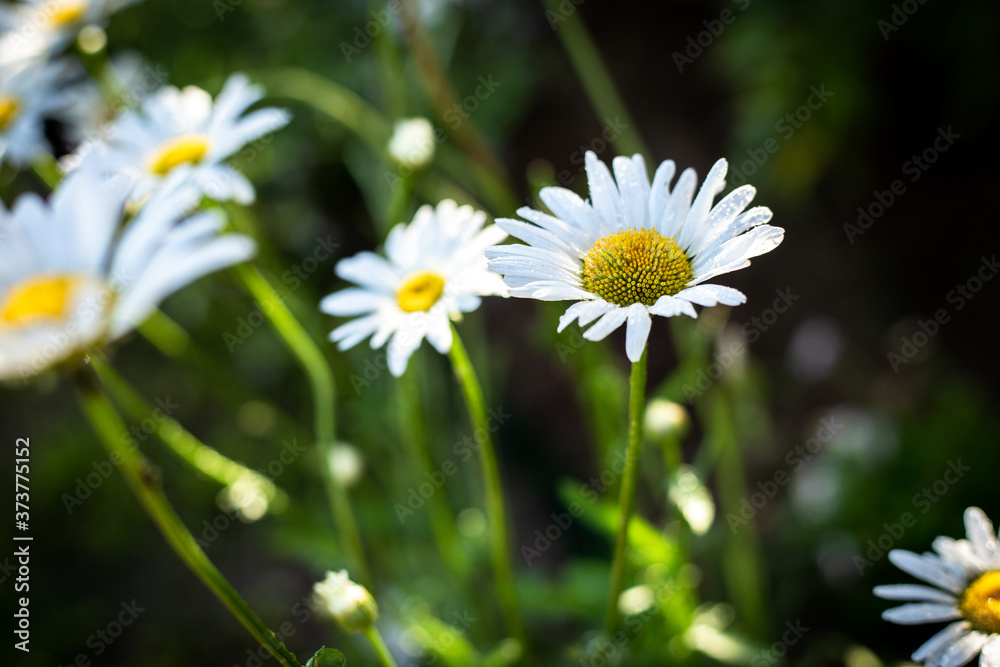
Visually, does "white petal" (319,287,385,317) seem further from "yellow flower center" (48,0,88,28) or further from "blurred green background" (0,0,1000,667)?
"yellow flower center" (48,0,88,28)

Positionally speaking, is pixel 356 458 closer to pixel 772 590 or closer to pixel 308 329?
pixel 308 329

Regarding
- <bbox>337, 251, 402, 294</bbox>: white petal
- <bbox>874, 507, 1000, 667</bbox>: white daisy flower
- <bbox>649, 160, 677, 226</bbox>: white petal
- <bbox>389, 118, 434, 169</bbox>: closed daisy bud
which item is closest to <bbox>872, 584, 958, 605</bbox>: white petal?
<bbox>874, 507, 1000, 667</bbox>: white daisy flower

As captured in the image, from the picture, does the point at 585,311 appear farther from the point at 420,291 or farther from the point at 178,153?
the point at 178,153

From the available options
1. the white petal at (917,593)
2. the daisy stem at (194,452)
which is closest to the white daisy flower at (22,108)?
the daisy stem at (194,452)

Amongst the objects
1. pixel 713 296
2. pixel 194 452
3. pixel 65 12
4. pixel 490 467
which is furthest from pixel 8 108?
pixel 713 296

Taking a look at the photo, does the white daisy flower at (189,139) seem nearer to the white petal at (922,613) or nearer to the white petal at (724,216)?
the white petal at (724,216)

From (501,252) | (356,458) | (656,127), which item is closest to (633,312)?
(501,252)
